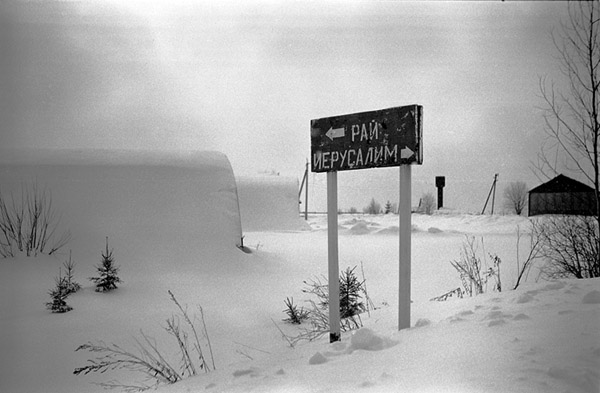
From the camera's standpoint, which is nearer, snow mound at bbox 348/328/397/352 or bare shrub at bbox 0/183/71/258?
snow mound at bbox 348/328/397/352

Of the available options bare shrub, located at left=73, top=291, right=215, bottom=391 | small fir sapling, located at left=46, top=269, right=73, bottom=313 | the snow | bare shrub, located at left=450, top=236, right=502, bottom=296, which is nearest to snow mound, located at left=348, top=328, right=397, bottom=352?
the snow

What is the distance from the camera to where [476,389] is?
1.42 metres

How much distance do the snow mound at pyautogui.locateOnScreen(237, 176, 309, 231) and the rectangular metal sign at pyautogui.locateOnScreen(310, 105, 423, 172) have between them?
11.1 meters

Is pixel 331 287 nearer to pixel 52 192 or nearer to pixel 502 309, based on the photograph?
pixel 502 309

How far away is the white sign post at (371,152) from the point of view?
2.57 meters

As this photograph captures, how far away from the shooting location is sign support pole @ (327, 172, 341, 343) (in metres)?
2.80

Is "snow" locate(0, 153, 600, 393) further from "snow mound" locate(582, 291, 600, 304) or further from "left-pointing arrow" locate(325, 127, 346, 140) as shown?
"left-pointing arrow" locate(325, 127, 346, 140)

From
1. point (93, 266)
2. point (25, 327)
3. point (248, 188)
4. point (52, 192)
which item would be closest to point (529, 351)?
point (25, 327)

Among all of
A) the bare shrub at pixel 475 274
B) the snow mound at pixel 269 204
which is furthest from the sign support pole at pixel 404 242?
the snow mound at pixel 269 204

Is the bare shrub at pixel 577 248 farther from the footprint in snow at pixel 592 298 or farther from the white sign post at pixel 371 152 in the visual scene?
the white sign post at pixel 371 152

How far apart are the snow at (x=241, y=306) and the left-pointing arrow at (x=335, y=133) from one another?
1155mm

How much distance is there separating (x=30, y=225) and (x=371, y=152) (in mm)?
5255

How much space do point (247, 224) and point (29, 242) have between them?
A: 853cm

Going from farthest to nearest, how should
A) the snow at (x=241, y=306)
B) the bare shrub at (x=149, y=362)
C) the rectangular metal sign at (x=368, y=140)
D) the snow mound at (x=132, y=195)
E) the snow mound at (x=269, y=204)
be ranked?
the snow mound at (x=269, y=204), the snow mound at (x=132, y=195), the bare shrub at (x=149, y=362), the rectangular metal sign at (x=368, y=140), the snow at (x=241, y=306)
